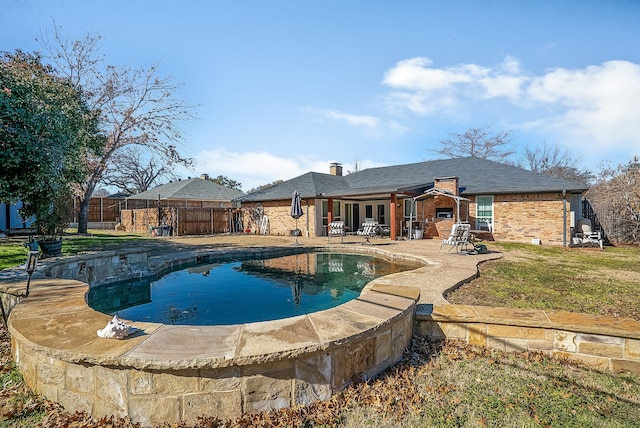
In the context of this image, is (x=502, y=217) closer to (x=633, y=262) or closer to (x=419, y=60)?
(x=633, y=262)

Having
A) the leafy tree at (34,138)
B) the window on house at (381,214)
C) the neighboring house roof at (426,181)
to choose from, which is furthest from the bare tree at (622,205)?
the leafy tree at (34,138)

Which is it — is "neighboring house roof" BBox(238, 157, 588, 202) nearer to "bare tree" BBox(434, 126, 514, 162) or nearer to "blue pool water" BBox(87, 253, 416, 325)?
"blue pool water" BBox(87, 253, 416, 325)

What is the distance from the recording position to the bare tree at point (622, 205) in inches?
499

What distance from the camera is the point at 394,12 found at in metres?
9.05

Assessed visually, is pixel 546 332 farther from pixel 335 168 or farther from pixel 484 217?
pixel 335 168

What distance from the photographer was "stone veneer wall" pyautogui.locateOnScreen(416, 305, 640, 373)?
2930 mm

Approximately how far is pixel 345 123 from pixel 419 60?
277 inches

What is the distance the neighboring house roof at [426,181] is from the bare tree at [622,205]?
2321mm

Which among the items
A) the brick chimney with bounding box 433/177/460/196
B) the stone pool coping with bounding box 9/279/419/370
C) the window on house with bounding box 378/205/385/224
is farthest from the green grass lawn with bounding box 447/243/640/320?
the window on house with bounding box 378/205/385/224

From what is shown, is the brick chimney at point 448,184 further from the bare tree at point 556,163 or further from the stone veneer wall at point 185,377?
the bare tree at point 556,163

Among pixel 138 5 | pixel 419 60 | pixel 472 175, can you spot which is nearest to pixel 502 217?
pixel 472 175

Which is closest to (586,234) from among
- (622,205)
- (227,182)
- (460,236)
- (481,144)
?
(622,205)

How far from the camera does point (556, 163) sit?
29938 mm

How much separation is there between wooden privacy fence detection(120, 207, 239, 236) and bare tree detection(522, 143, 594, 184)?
3022 cm
